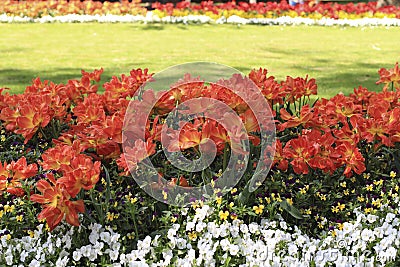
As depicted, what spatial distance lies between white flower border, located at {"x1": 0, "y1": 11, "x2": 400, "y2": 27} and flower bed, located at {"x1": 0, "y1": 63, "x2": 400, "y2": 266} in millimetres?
9402

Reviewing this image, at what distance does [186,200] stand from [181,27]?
31.8ft

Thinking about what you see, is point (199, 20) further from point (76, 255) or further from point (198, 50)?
point (76, 255)

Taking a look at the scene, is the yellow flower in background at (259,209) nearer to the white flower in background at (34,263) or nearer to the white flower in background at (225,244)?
the white flower in background at (225,244)

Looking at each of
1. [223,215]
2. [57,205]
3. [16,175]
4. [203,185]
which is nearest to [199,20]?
[203,185]

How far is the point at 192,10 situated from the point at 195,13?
0.61ft

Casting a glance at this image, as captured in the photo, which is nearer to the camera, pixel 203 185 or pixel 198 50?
pixel 203 185

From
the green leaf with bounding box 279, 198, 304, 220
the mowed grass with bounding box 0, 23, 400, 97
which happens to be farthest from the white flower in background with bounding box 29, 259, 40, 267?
the mowed grass with bounding box 0, 23, 400, 97

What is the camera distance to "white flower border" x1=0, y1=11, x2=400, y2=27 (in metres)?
12.7

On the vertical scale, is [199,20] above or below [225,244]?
above

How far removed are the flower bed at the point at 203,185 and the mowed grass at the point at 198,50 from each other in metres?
3.35

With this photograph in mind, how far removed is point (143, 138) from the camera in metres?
3.11

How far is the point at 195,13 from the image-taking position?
13219 millimetres

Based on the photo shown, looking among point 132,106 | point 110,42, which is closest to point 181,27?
point 110,42

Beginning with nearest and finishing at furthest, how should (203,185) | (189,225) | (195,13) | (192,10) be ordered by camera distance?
(189,225) < (203,185) < (195,13) < (192,10)
